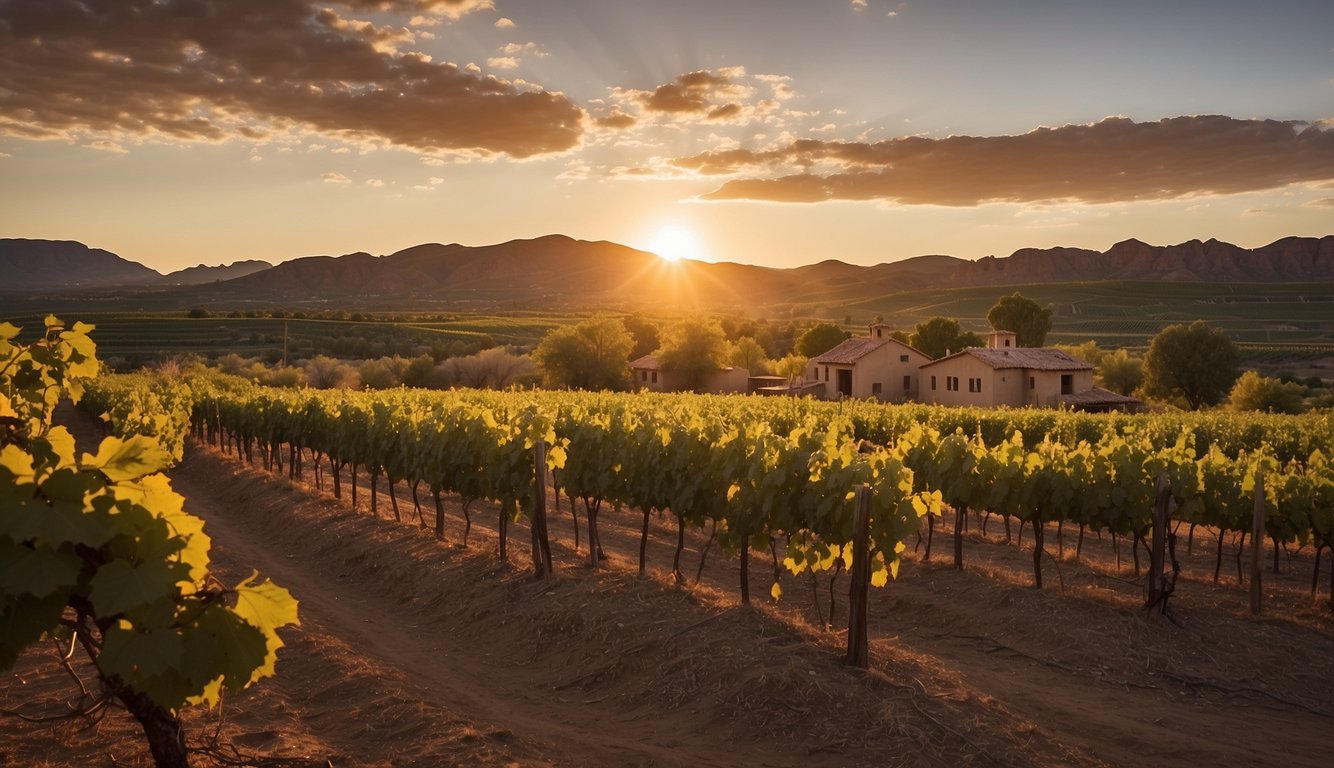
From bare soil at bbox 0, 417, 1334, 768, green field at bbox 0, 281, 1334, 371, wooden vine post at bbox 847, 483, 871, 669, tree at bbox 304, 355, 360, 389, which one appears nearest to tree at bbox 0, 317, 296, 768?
bare soil at bbox 0, 417, 1334, 768

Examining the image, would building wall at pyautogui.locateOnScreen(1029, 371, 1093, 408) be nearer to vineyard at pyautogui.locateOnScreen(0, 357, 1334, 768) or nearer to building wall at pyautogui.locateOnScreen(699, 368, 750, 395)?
building wall at pyautogui.locateOnScreen(699, 368, 750, 395)

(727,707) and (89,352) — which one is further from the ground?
(89,352)

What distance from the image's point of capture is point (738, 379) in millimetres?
66375

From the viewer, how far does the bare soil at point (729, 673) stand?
6746 millimetres

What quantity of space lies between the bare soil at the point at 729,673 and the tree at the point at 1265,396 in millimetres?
40082

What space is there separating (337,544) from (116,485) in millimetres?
11976

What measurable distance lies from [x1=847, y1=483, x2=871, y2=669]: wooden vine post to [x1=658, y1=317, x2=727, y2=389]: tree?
56089mm

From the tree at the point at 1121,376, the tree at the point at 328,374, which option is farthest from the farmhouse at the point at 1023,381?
the tree at the point at 328,374

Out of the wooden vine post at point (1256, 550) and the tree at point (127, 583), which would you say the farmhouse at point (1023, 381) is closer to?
the wooden vine post at point (1256, 550)

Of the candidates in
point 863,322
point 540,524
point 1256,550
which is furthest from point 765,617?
point 863,322

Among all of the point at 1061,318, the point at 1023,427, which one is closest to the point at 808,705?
the point at 1023,427

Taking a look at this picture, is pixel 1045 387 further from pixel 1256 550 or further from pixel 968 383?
pixel 1256 550

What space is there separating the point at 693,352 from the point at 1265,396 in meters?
34.1

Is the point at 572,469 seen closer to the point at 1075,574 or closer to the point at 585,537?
the point at 585,537
